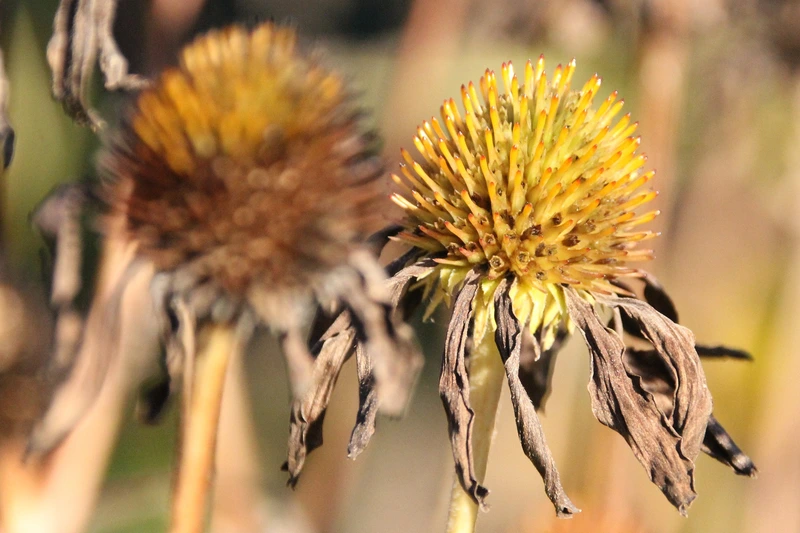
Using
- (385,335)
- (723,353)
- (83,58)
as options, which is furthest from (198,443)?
(723,353)

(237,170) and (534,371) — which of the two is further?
(534,371)

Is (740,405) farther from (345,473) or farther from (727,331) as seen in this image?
(345,473)

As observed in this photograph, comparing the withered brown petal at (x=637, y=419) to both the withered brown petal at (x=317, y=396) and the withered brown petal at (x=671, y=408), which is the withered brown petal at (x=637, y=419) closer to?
the withered brown petal at (x=671, y=408)

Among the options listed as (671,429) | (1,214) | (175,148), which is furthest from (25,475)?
(671,429)

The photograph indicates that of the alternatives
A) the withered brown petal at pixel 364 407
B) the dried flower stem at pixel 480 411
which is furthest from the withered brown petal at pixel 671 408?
the withered brown petal at pixel 364 407

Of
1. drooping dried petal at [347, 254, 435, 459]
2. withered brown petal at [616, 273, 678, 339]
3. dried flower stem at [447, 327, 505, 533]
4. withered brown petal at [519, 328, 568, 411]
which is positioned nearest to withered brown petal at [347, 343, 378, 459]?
drooping dried petal at [347, 254, 435, 459]

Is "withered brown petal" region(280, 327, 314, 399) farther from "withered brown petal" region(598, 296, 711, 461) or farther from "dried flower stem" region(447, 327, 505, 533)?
"withered brown petal" region(598, 296, 711, 461)

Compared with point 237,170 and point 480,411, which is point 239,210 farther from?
point 480,411
